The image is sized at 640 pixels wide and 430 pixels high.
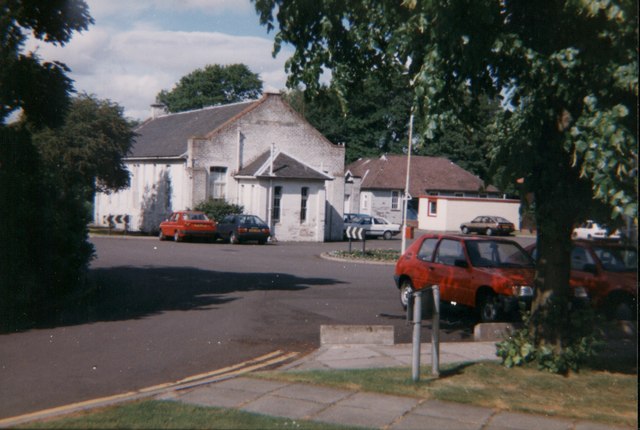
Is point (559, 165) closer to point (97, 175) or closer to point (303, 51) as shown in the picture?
point (303, 51)

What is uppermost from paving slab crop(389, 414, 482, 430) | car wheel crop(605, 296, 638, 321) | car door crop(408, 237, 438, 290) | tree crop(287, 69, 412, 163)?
tree crop(287, 69, 412, 163)

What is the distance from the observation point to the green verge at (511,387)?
8.28 metres

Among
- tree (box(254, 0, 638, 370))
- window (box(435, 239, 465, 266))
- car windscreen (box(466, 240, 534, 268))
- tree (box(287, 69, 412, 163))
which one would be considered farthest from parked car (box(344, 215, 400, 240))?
tree (box(254, 0, 638, 370))

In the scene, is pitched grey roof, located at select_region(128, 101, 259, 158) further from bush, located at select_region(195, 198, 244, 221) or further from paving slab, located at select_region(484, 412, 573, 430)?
paving slab, located at select_region(484, 412, 573, 430)

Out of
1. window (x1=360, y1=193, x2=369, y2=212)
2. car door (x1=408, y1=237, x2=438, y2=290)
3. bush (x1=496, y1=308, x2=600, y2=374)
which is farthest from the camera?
window (x1=360, y1=193, x2=369, y2=212)

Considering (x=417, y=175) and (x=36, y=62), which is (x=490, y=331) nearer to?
(x=36, y=62)

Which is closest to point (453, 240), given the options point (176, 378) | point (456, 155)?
point (176, 378)

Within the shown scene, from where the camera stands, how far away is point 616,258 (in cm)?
1501

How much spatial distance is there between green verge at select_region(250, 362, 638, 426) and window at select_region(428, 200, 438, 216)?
5463 cm

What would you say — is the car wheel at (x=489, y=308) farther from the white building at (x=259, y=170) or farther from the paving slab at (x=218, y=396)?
the white building at (x=259, y=170)

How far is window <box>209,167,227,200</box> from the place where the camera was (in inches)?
1718

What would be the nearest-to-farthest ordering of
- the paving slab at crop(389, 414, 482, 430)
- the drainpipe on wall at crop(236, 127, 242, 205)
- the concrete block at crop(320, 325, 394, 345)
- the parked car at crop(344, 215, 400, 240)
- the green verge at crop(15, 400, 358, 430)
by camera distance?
the green verge at crop(15, 400, 358, 430)
the paving slab at crop(389, 414, 482, 430)
the concrete block at crop(320, 325, 394, 345)
the drainpipe on wall at crop(236, 127, 242, 205)
the parked car at crop(344, 215, 400, 240)

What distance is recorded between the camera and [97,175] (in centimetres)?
4166

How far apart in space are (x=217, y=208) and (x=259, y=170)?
314cm
